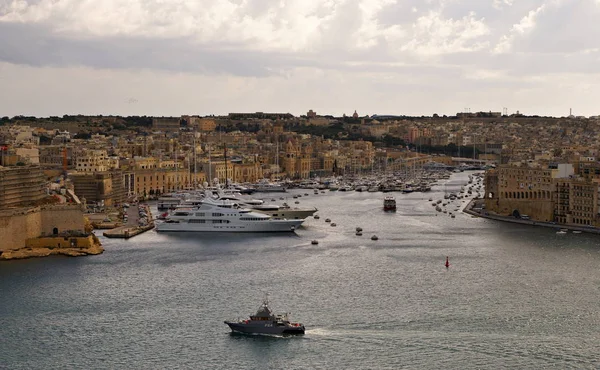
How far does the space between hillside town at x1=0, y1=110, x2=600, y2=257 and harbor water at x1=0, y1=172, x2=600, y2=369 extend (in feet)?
8.27

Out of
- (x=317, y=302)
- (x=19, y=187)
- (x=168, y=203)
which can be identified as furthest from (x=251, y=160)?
(x=317, y=302)

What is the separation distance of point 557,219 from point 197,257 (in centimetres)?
1196

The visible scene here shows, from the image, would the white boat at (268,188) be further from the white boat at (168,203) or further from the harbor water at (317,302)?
the harbor water at (317,302)

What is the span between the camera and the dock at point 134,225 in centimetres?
2681

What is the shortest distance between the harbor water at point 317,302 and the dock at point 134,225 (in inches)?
21.3

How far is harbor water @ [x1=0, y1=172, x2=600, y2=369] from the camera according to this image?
14484 millimetres

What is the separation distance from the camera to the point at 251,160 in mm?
57062

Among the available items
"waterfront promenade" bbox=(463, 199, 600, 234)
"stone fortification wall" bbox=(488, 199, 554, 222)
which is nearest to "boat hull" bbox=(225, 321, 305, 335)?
"waterfront promenade" bbox=(463, 199, 600, 234)

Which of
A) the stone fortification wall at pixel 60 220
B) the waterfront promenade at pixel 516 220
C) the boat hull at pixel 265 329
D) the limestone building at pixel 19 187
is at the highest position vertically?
the limestone building at pixel 19 187

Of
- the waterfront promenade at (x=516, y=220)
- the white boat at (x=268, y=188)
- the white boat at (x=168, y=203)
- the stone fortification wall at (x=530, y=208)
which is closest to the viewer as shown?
the waterfront promenade at (x=516, y=220)

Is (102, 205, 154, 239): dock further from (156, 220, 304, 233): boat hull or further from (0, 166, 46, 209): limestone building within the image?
(0, 166, 46, 209): limestone building

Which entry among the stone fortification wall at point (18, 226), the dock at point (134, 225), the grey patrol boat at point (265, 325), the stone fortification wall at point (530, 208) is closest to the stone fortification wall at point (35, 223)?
the stone fortification wall at point (18, 226)

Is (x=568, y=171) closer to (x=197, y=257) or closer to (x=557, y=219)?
(x=557, y=219)

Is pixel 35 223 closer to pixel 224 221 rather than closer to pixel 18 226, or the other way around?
pixel 18 226
